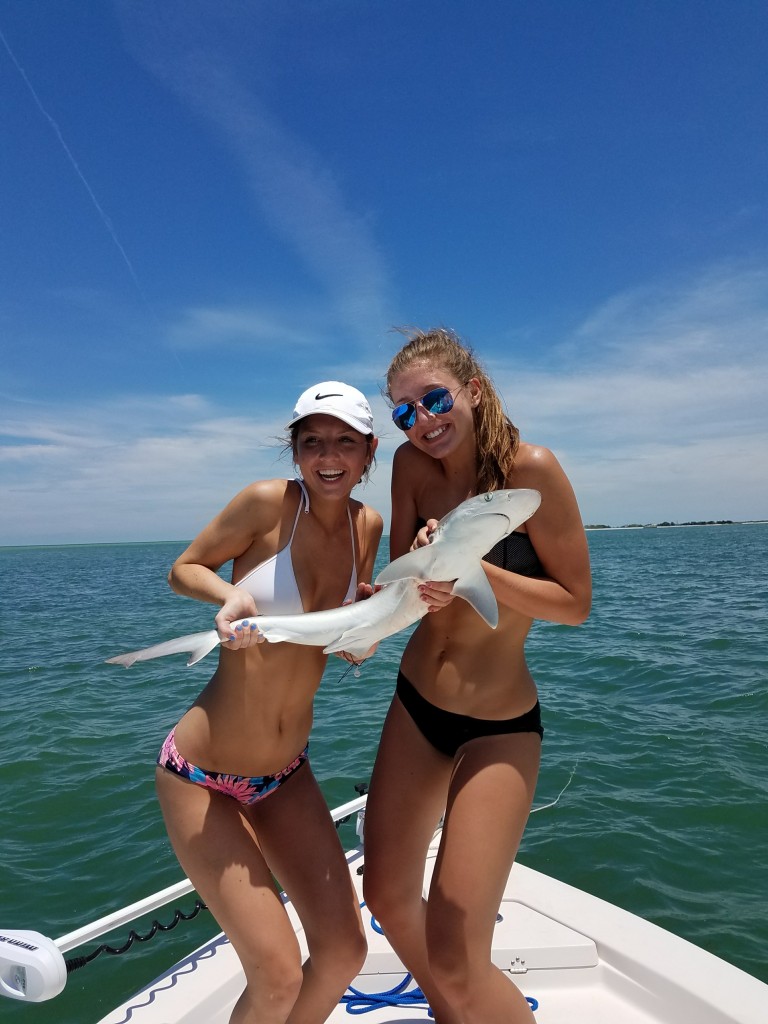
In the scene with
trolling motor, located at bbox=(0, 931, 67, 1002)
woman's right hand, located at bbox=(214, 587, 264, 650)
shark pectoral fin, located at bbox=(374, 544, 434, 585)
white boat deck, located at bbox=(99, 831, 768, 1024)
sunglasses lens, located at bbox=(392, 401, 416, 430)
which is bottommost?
white boat deck, located at bbox=(99, 831, 768, 1024)

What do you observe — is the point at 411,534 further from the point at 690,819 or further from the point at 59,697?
the point at 59,697

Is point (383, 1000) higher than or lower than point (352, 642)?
lower

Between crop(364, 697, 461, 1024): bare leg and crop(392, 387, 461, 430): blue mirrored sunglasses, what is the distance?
1.55m

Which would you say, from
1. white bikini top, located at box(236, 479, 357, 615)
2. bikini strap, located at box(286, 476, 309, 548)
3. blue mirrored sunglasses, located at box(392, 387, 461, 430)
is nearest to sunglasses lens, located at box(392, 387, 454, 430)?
blue mirrored sunglasses, located at box(392, 387, 461, 430)

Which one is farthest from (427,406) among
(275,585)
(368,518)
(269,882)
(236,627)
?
(269,882)

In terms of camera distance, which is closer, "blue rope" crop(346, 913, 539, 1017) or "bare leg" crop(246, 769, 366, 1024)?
"bare leg" crop(246, 769, 366, 1024)

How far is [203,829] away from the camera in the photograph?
9.55 ft

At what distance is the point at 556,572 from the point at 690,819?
17.9ft

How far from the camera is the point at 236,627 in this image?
2.76m

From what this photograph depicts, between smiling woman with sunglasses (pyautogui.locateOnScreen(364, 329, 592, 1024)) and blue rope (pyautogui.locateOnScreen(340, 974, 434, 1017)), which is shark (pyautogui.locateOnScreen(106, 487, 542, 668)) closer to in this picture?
smiling woman with sunglasses (pyautogui.locateOnScreen(364, 329, 592, 1024))

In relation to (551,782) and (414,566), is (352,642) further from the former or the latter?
(551,782)

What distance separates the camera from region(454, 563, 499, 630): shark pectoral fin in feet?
8.94

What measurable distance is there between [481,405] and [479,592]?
112 cm

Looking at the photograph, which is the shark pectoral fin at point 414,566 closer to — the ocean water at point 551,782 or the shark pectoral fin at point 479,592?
the shark pectoral fin at point 479,592
